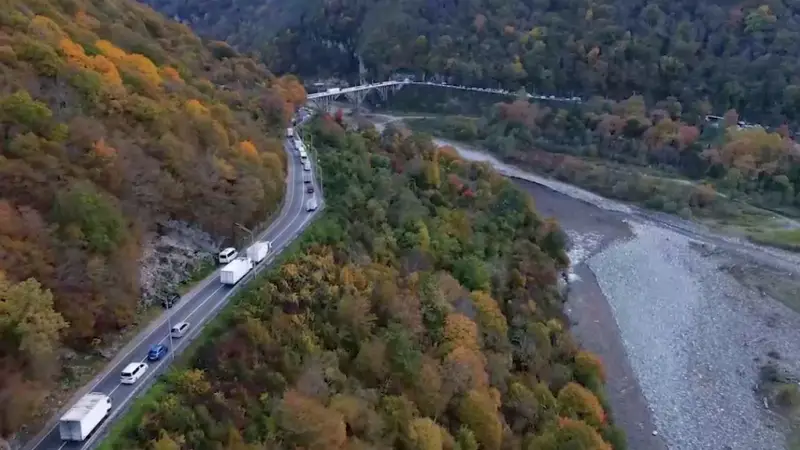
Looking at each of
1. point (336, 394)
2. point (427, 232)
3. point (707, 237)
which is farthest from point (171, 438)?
point (707, 237)

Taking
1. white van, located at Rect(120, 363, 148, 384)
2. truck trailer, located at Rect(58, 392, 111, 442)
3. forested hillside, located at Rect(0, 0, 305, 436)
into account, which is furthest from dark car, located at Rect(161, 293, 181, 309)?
truck trailer, located at Rect(58, 392, 111, 442)

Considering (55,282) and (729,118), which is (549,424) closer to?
(55,282)

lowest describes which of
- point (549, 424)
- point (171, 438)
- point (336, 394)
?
point (549, 424)

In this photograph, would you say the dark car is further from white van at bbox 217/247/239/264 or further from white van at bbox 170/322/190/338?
white van at bbox 217/247/239/264

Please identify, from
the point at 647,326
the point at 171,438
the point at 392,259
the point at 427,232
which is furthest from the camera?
the point at 647,326

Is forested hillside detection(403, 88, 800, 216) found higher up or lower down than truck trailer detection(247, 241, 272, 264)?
lower down

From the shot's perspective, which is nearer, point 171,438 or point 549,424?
point 171,438

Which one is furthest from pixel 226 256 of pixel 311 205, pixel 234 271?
pixel 311 205

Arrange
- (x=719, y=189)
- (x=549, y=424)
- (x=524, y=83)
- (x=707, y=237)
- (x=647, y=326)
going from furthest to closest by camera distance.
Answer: (x=524, y=83) < (x=719, y=189) < (x=707, y=237) < (x=647, y=326) < (x=549, y=424)
